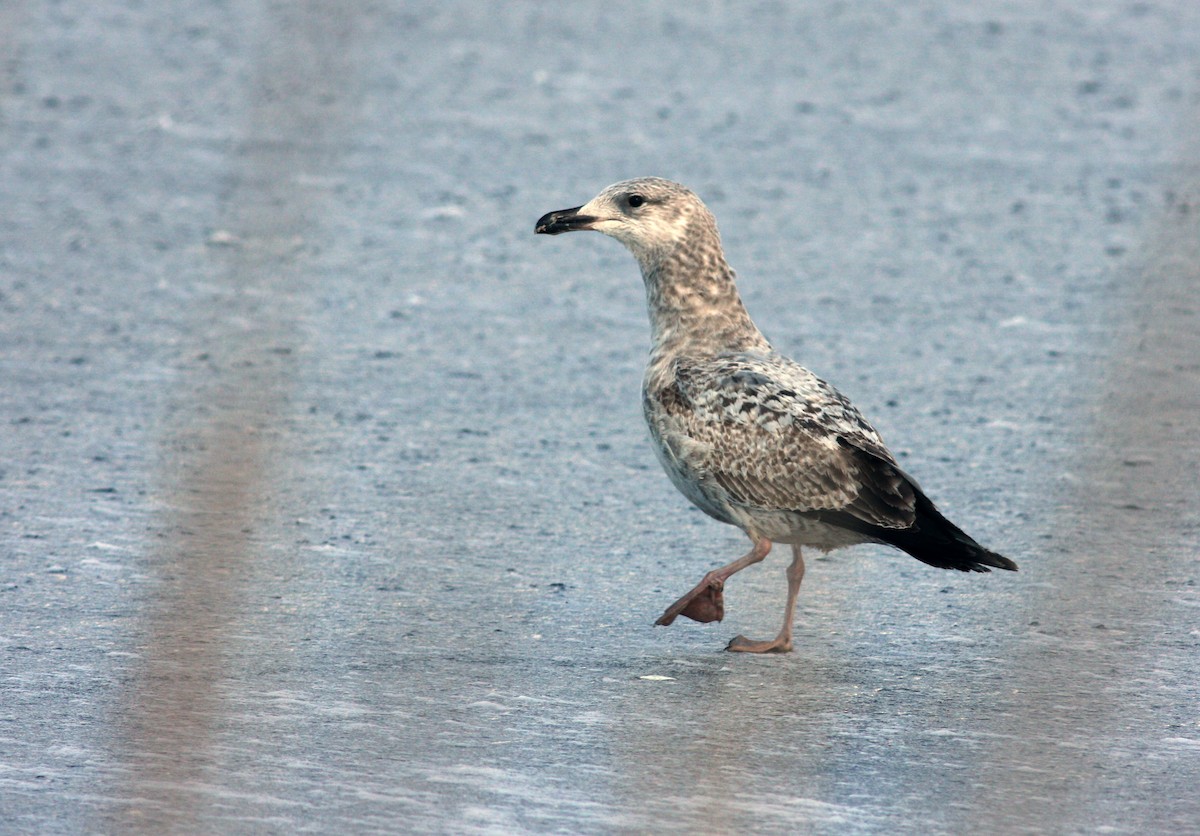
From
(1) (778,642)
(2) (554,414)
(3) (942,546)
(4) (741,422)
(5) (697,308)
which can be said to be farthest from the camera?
(2) (554,414)

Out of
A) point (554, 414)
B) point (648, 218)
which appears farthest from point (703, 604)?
point (554, 414)

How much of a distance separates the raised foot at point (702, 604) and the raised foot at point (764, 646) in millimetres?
99

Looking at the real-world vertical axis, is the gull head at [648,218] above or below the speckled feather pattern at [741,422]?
above

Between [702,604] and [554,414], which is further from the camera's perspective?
[554,414]

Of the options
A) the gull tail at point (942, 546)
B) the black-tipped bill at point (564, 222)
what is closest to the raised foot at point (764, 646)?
the gull tail at point (942, 546)

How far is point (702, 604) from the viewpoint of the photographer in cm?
543

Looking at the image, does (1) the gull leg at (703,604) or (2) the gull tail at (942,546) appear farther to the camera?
(1) the gull leg at (703,604)

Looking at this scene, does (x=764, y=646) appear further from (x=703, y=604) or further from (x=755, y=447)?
(x=755, y=447)

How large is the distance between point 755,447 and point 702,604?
45 cm

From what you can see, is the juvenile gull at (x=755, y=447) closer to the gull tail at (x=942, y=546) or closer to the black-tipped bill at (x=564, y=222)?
the gull tail at (x=942, y=546)

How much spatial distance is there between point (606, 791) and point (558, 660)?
917mm

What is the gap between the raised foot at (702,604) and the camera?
5.41 metres

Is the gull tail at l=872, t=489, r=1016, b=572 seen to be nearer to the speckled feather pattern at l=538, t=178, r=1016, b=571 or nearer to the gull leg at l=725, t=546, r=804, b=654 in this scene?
the speckled feather pattern at l=538, t=178, r=1016, b=571

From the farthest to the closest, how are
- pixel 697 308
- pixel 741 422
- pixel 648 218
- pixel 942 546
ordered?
1. pixel 648 218
2. pixel 697 308
3. pixel 741 422
4. pixel 942 546
